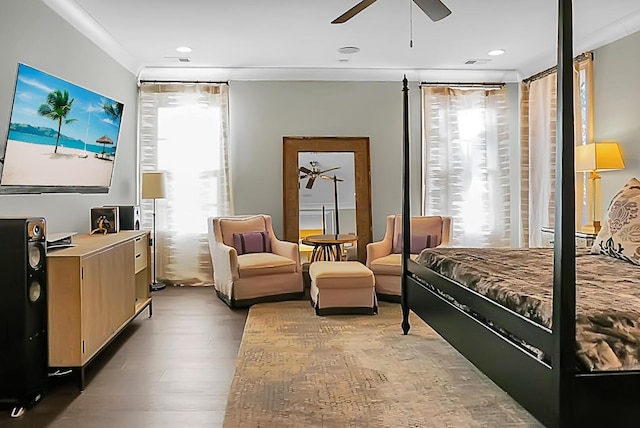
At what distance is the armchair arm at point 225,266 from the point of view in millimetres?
5723

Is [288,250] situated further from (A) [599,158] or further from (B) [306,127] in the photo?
(A) [599,158]

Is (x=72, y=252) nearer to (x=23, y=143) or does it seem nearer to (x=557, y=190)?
(x=23, y=143)

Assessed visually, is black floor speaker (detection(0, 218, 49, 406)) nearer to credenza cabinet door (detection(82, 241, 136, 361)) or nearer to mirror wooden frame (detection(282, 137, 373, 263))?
credenza cabinet door (detection(82, 241, 136, 361))

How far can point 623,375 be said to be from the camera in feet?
6.66

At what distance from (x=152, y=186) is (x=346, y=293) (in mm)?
2636

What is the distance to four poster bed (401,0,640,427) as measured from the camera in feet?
6.39

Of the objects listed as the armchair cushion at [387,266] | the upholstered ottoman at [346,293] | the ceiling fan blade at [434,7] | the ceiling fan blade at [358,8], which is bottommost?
the upholstered ottoman at [346,293]

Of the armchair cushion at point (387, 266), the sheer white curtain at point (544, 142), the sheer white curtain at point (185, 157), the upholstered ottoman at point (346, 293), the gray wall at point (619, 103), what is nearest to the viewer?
the gray wall at point (619, 103)

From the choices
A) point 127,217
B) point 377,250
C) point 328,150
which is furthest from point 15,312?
point 328,150

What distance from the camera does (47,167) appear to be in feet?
13.1

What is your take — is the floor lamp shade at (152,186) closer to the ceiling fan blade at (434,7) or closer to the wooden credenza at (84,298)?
the wooden credenza at (84,298)

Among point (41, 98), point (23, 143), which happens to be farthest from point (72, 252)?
point (41, 98)

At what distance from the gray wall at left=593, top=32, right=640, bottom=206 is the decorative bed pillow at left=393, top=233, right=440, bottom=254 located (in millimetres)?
1756

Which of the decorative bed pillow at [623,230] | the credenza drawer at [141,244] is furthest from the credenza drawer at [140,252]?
the decorative bed pillow at [623,230]
